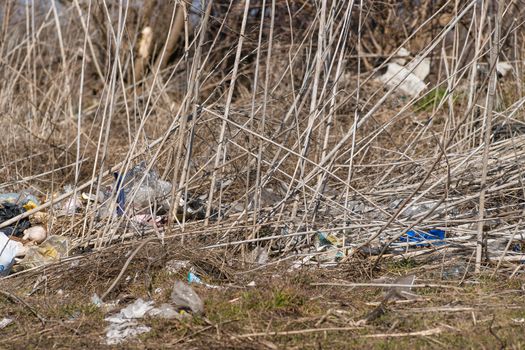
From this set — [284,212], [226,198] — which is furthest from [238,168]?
[284,212]

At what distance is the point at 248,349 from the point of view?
8.51ft

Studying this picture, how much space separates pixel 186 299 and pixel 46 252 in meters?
1.21

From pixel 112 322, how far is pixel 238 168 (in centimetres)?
160

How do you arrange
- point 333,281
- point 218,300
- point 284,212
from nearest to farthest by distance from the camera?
point 218,300 < point 333,281 < point 284,212

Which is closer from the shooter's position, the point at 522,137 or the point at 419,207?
the point at 419,207

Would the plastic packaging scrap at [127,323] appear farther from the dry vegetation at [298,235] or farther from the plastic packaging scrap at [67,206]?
the plastic packaging scrap at [67,206]

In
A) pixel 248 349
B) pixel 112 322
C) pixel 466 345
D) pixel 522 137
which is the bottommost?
pixel 112 322

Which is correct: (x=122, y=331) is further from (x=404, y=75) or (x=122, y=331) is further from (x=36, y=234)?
(x=404, y=75)

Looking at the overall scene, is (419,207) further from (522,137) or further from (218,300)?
(218,300)

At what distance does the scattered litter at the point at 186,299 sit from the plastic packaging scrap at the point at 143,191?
0.88 m

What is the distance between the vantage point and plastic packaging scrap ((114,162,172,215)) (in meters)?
3.91

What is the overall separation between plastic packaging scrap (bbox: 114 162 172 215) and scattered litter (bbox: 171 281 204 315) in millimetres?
884

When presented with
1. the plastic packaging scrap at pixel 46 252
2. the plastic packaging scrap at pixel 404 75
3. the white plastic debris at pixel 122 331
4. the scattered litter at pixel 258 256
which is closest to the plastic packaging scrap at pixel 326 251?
the scattered litter at pixel 258 256

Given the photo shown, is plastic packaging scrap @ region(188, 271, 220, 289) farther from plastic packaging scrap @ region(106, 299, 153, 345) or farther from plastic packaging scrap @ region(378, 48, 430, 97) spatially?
plastic packaging scrap @ region(378, 48, 430, 97)
